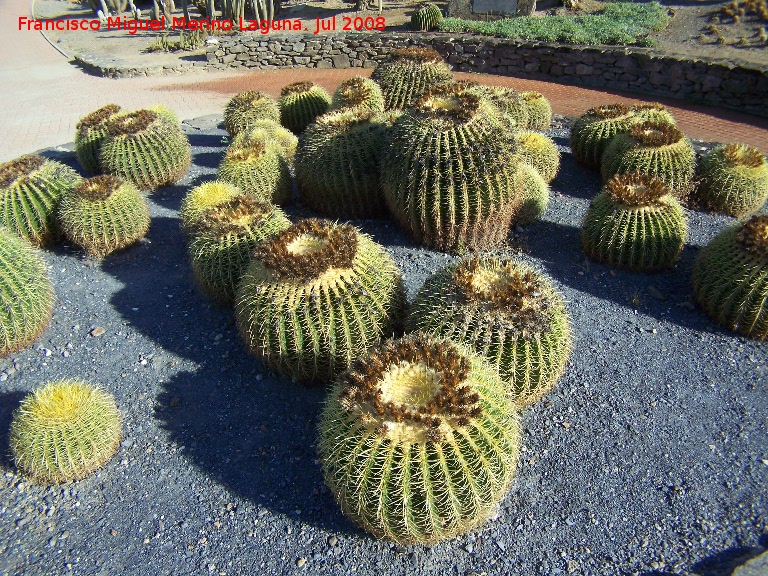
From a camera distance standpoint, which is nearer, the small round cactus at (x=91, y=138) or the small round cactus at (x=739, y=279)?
the small round cactus at (x=739, y=279)

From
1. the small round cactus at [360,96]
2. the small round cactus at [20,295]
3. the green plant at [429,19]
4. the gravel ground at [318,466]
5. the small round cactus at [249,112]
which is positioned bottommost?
the gravel ground at [318,466]

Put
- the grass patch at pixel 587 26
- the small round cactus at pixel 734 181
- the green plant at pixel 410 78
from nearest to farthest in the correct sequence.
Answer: the small round cactus at pixel 734 181 → the green plant at pixel 410 78 → the grass patch at pixel 587 26

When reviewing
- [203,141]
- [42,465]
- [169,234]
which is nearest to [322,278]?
[42,465]

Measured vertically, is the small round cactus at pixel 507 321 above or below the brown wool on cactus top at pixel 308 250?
below

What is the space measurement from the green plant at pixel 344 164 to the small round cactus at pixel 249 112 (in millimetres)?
2481

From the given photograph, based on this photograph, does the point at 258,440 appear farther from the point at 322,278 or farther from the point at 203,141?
the point at 203,141

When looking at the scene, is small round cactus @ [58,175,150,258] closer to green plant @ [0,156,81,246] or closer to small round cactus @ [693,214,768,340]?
green plant @ [0,156,81,246]

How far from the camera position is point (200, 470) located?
4.09 metres

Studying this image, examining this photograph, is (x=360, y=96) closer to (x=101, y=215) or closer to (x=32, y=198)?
(x=101, y=215)

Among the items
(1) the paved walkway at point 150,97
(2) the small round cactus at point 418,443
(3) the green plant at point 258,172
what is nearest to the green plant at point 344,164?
(3) the green plant at point 258,172

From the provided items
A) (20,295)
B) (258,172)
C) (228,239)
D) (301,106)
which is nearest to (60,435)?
(20,295)

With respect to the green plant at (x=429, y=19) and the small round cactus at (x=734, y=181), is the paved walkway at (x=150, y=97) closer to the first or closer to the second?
the green plant at (x=429, y=19)

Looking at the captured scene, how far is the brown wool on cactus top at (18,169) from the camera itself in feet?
20.9

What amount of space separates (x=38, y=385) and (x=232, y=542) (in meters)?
2.51
